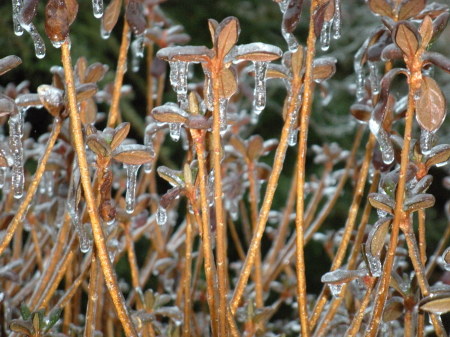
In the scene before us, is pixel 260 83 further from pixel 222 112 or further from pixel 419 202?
pixel 419 202

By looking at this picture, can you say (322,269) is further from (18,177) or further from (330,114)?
(18,177)

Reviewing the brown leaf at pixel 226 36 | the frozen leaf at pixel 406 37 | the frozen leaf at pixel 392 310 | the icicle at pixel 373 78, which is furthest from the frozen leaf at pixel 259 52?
the frozen leaf at pixel 392 310

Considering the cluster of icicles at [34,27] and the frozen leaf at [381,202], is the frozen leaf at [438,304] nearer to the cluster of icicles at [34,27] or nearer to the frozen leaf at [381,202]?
the frozen leaf at [381,202]

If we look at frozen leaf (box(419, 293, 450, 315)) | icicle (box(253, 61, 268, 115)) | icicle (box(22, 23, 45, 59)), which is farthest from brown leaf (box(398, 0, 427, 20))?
icicle (box(22, 23, 45, 59))

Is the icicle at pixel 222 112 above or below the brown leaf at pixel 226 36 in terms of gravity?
below

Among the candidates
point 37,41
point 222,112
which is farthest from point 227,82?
point 37,41

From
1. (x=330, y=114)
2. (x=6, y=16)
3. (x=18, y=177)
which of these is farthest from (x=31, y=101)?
(x=330, y=114)
